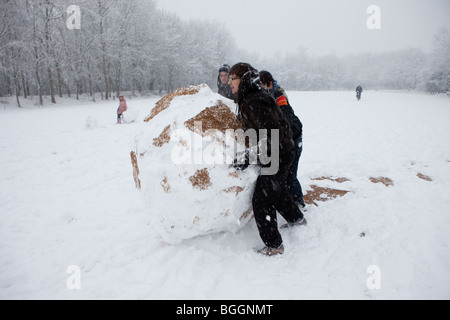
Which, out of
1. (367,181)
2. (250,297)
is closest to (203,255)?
(250,297)

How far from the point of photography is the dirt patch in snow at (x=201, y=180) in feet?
8.86

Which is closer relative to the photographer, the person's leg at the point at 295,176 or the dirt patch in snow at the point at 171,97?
the dirt patch in snow at the point at 171,97

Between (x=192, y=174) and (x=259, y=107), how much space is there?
106 centimetres

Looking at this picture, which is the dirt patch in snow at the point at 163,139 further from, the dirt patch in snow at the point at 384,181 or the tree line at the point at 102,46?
the tree line at the point at 102,46

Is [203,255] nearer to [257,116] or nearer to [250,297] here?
[250,297]

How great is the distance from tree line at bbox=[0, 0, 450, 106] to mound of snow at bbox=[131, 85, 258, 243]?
22179mm

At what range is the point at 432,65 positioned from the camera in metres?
36.8

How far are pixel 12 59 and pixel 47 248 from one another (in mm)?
23793

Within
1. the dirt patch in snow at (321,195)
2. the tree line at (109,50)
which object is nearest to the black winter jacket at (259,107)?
the dirt patch in snow at (321,195)

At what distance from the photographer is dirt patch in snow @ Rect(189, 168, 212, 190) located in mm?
2701

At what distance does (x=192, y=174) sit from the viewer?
8.87 ft

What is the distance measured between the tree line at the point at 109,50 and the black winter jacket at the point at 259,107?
22823mm

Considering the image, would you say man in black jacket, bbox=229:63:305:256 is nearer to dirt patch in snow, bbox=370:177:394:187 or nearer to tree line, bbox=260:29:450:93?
dirt patch in snow, bbox=370:177:394:187

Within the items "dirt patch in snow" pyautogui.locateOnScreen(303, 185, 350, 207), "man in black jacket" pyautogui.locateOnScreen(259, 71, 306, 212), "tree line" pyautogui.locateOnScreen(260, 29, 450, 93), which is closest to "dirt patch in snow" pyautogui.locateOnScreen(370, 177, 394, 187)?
"dirt patch in snow" pyautogui.locateOnScreen(303, 185, 350, 207)
